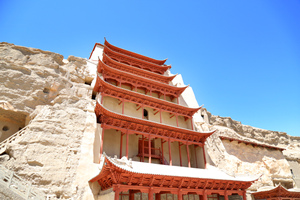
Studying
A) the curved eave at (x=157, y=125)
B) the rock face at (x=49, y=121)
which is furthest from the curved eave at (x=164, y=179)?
the curved eave at (x=157, y=125)

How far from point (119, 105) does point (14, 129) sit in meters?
8.33

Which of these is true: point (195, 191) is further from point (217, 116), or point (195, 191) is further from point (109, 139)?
point (217, 116)

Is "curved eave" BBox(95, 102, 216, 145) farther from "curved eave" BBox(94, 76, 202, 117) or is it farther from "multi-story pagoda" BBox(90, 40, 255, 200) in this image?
"curved eave" BBox(94, 76, 202, 117)

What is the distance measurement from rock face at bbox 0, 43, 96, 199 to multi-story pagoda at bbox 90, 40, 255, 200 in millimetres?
1181

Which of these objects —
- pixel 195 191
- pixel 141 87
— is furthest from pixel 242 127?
pixel 195 191

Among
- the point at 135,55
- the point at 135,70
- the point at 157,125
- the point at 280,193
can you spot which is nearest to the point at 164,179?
the point at 157,125

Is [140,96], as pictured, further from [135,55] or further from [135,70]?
[135,55]

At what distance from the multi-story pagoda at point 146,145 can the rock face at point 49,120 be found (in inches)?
46.5

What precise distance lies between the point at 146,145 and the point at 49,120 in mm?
8379

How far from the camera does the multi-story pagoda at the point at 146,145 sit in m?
11.9

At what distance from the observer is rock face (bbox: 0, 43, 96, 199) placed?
38.9 feet

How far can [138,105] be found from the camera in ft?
64.9

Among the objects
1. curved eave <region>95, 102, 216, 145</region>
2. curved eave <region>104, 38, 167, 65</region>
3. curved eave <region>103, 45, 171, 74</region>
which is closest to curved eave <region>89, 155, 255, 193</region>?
curved eave <region>95, 102, 216, 145</region>

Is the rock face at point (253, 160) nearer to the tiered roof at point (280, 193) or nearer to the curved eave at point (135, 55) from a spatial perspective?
the tiered roof at point (280, 193)
